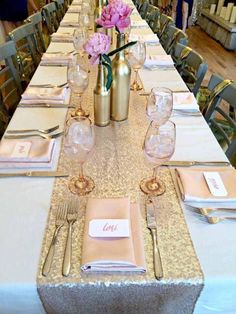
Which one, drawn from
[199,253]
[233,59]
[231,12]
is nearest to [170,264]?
[199,253]

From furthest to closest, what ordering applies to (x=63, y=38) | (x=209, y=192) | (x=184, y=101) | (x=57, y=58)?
(x=63, y=38), (x=57, y=58), (x=184, y=101), (x=209, y=192)

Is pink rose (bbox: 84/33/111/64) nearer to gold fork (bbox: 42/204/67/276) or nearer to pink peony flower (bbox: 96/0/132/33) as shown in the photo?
pink peony flower (bbox: 96/0/132/33)

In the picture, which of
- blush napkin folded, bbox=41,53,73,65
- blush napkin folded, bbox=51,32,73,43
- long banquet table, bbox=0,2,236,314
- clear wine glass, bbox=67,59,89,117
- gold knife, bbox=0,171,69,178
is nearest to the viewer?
long banquet table, bbox=0,2,236,314

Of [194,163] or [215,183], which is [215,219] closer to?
[215,183]

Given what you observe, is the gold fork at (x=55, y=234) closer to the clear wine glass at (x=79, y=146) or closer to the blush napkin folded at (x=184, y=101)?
the clear wine glass at (x=79, y=146)

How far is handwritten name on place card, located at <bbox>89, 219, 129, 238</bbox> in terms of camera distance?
69 centimetres

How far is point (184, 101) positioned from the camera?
4.32 feet

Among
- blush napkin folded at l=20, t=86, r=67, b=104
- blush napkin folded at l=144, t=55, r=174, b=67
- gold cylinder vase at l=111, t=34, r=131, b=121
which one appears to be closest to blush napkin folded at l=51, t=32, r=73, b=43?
blush napkin folded at l=144, t=55, r=174, b=67

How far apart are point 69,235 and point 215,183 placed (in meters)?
0.42

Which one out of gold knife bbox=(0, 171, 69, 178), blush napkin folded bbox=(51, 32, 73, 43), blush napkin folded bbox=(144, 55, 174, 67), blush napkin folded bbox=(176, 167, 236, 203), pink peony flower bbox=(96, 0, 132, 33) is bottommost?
blush napkin folded bbox=(51, 32, 73, 43)

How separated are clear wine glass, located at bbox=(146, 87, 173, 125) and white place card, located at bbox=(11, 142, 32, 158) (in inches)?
17.9

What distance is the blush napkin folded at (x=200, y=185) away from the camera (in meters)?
0.81

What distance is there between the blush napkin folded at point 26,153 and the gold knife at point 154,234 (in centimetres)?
33

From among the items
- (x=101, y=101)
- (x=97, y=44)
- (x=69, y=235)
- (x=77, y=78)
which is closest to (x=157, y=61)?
(x=77, y=78)
